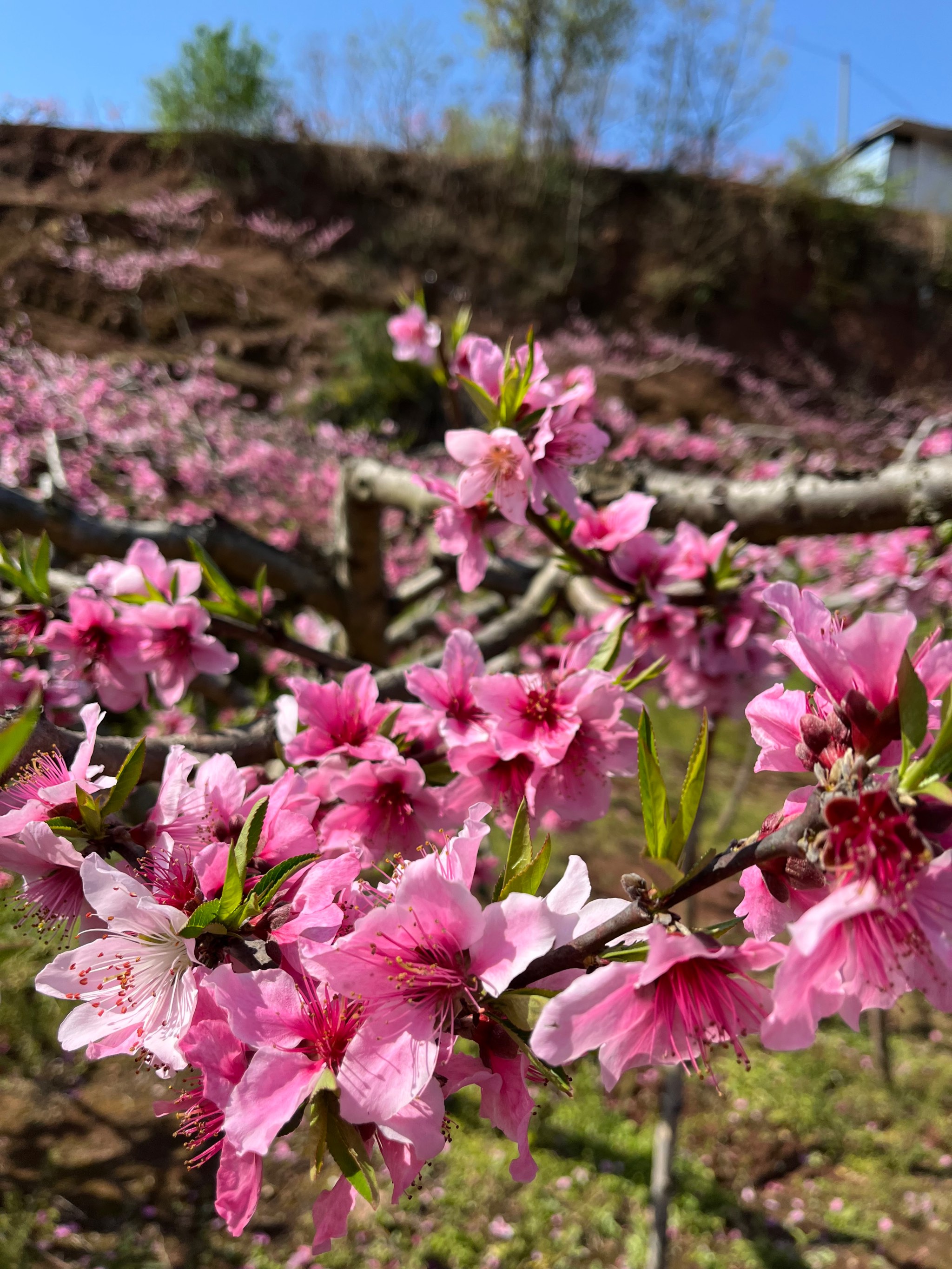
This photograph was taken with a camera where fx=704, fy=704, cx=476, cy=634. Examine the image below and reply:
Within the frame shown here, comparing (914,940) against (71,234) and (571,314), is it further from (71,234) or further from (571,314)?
(571,314)

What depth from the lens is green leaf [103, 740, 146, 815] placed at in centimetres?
69

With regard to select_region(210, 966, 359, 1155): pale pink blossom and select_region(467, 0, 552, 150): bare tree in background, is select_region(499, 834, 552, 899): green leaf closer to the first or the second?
select_region(210, 966, 359, 1155): pale pink blossom

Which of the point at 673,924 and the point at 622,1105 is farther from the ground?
the point at 673,924

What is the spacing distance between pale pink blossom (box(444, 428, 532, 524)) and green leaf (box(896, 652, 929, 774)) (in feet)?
2.04

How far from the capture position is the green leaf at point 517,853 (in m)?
0.60

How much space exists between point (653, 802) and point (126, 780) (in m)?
0.51

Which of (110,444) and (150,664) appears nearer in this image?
(150,664)

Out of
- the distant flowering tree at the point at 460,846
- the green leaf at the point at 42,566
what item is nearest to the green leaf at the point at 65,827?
the distant flowering tree at the point at 460,846

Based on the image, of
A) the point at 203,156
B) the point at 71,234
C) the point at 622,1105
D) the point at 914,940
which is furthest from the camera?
the point at 203,156

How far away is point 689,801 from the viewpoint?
1.86 ft

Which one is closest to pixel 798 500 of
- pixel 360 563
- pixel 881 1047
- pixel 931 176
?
pixel 360 563

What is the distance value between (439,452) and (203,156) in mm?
12507

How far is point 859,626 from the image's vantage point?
504mm

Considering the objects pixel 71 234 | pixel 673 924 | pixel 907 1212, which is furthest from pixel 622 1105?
pixel 71 234
